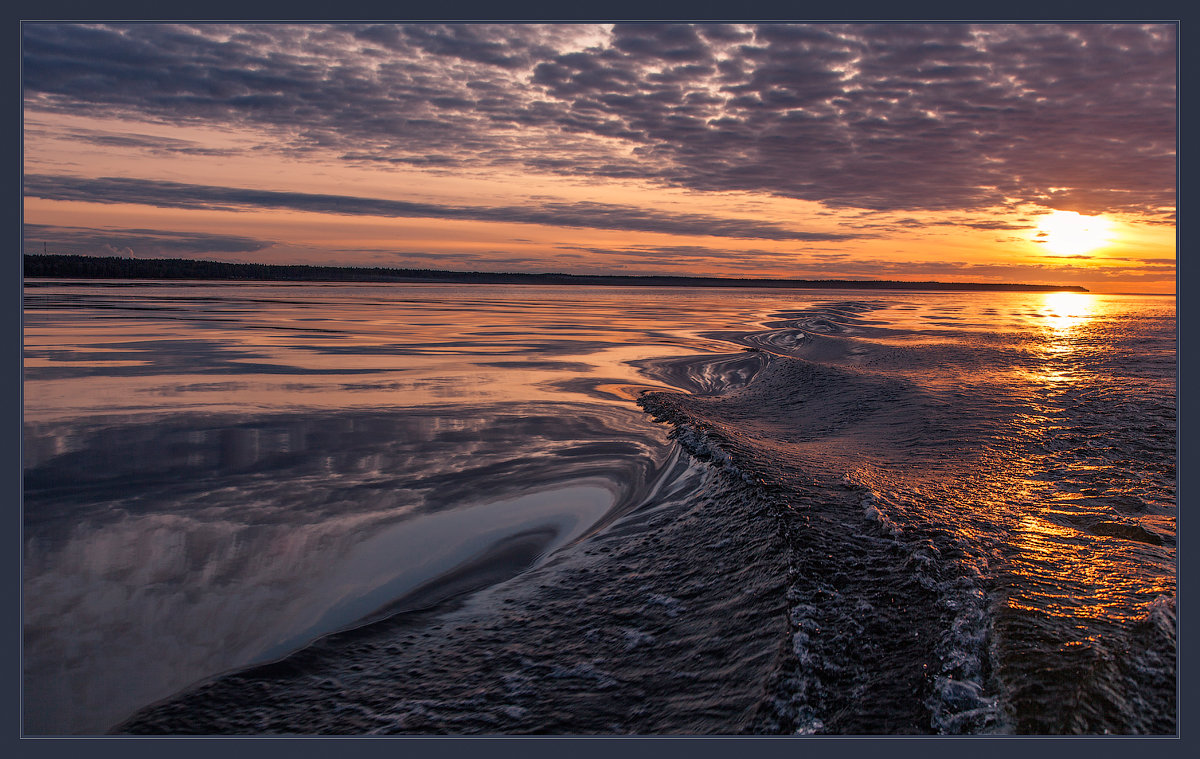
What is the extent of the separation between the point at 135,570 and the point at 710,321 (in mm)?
25025

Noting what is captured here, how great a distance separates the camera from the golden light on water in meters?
6.58

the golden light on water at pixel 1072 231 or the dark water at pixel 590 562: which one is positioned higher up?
the golden light on water at pixel 1072 231

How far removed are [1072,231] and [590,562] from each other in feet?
21.3

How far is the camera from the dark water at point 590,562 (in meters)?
3.12

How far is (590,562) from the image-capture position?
4672 mm

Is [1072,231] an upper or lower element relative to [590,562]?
upper

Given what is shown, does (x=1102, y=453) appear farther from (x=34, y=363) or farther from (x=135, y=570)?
(x=34, y=363)

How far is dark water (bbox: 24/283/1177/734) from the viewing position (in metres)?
3.12

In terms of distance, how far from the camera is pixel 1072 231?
7.12 metres

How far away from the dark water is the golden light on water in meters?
2.10

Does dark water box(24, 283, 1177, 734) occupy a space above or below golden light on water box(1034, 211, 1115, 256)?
below

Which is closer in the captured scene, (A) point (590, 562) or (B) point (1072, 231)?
(A) point (590, 562)

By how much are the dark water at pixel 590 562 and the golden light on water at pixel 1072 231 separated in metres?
2.10

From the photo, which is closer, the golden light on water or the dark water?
the dark water
